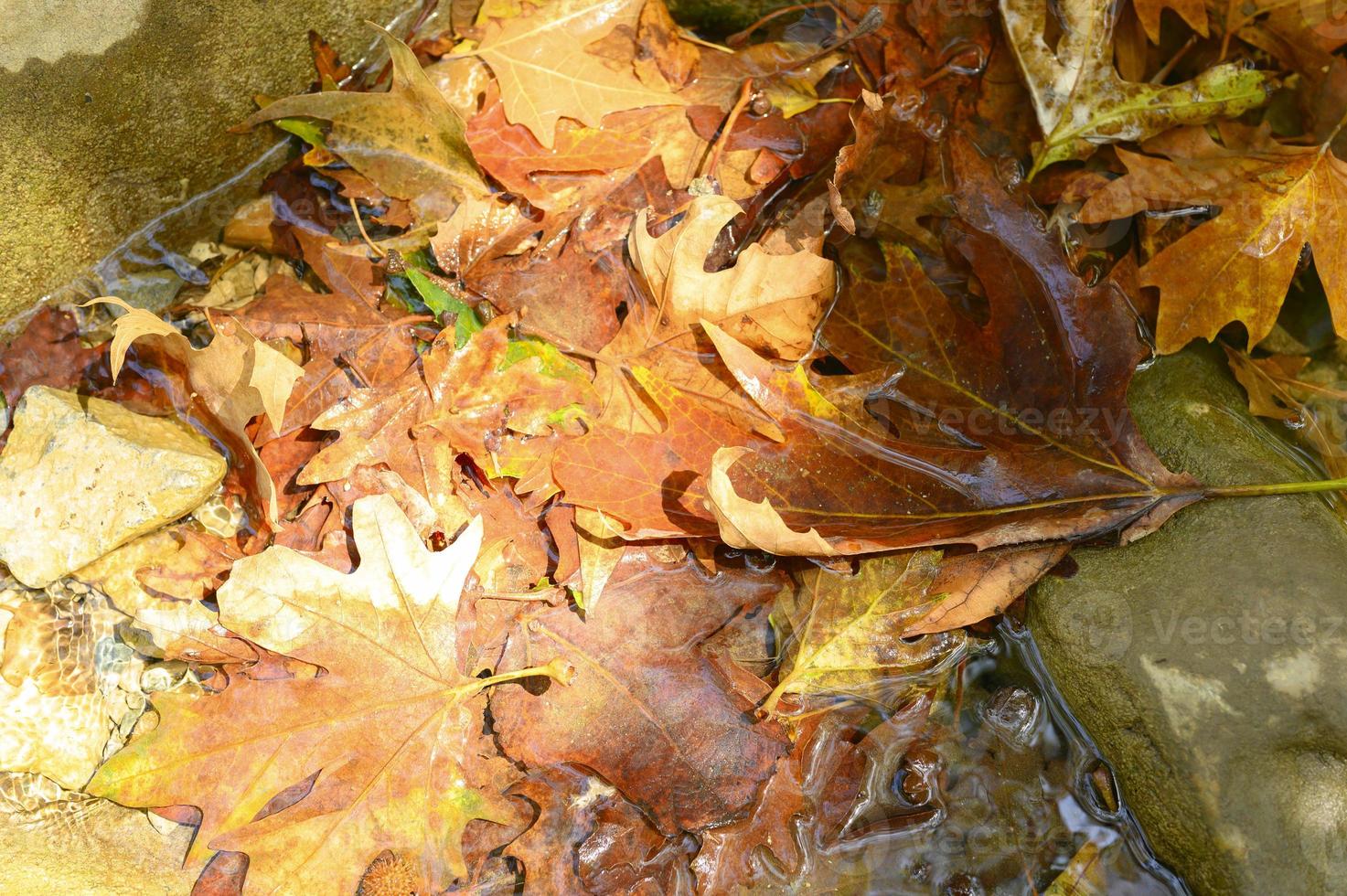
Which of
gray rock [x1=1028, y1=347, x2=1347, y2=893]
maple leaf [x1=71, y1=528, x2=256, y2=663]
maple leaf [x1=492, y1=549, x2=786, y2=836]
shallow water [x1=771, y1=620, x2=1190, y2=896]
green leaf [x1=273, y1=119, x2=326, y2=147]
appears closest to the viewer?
gray rock [x1=1028, y1=347, x2=1347, y2=893]

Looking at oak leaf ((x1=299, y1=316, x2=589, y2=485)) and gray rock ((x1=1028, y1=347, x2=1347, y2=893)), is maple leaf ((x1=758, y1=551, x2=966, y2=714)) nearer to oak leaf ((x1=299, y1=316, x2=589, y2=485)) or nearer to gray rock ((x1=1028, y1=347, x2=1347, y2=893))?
gray rock ((x1=1028, y1=347, x2=1347, y2=893))

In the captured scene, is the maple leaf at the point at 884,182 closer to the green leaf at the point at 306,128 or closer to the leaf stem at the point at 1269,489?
the leaf stem at the point at 1269,489

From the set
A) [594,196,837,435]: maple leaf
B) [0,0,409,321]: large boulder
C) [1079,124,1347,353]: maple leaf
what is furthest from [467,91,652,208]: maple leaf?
[1079,124,1347,353]: maple leaf

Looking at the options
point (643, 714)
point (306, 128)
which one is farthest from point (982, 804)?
point (306, 128)

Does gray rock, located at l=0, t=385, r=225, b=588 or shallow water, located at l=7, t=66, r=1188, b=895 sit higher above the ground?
gray rock, located at l=0, t=385, r=225, b=588

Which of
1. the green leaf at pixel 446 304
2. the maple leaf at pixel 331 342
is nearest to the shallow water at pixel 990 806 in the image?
the green leaf at pixel 446 304

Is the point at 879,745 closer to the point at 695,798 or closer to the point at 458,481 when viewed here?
the point at 695,798

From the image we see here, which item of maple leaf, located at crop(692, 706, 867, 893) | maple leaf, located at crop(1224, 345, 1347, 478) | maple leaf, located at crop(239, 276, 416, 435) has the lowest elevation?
maple leaf, located at crop(692, 706, 867, 893)
